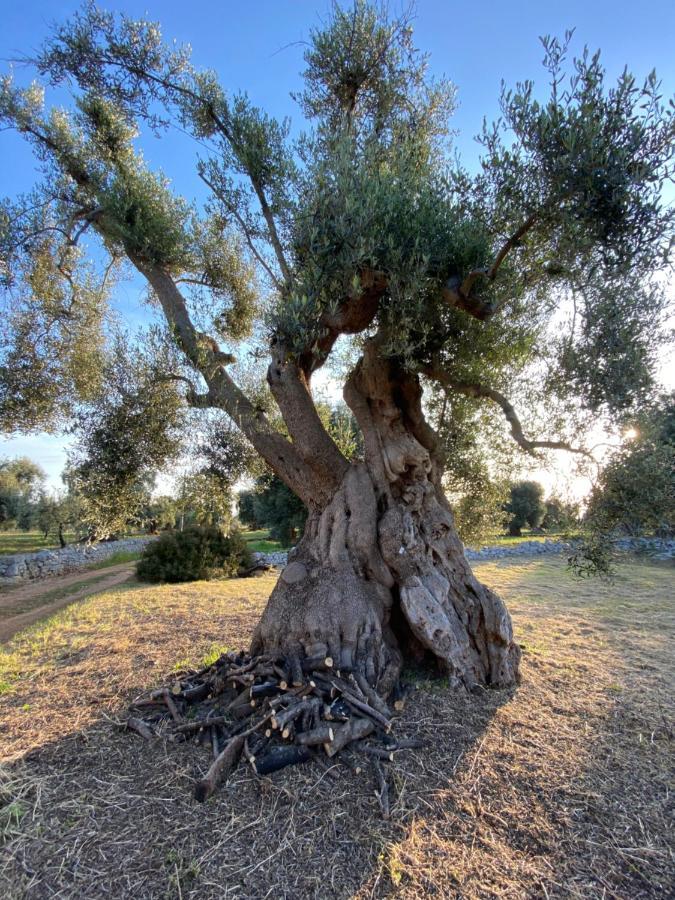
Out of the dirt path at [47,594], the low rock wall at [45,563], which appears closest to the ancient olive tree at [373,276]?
the dirt path at [47,594]

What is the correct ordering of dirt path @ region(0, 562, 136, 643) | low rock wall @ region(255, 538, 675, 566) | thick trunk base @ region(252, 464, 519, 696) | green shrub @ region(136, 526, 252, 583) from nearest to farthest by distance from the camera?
thick trunk base @ region(252, 464, 519, 696)
dirt path @ region(0, 562, 136, 643)
green shrub @ region(136, 526, 252, 583)
low rock wall @ region(255, 538, 675, 566)

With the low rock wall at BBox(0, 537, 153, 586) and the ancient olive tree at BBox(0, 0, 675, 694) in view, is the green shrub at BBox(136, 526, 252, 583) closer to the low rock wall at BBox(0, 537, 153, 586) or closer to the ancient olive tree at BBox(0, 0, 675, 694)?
the low rock wall at BBox(0, 537, 153, 586)

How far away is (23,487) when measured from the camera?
4303cm

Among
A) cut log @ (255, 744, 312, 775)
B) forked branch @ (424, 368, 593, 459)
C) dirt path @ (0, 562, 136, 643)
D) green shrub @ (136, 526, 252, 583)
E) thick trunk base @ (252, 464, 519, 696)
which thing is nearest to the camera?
cut log @ (255, 744, 312, 775)

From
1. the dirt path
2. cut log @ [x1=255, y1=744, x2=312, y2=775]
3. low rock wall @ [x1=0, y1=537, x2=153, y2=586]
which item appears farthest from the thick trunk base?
low rock wall @ [x1=0, y1=537, x2=153, y2=586]

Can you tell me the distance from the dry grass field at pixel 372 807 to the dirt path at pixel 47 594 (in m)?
7.32

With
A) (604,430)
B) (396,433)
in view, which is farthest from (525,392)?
(396,433)

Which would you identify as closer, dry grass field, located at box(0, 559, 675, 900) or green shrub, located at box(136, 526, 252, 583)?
dry grass field, located at box(0, 559, 675, 900)

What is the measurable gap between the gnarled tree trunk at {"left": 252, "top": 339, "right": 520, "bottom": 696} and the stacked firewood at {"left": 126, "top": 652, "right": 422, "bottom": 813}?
0.35 metres

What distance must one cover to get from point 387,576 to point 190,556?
44.9 ft

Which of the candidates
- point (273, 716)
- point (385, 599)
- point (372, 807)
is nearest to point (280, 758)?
point (273, 716)

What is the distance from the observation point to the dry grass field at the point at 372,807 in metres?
2.82

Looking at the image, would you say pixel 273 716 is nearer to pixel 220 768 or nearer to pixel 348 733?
pixel 220 768

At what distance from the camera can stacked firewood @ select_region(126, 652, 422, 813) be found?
389 centimetres
